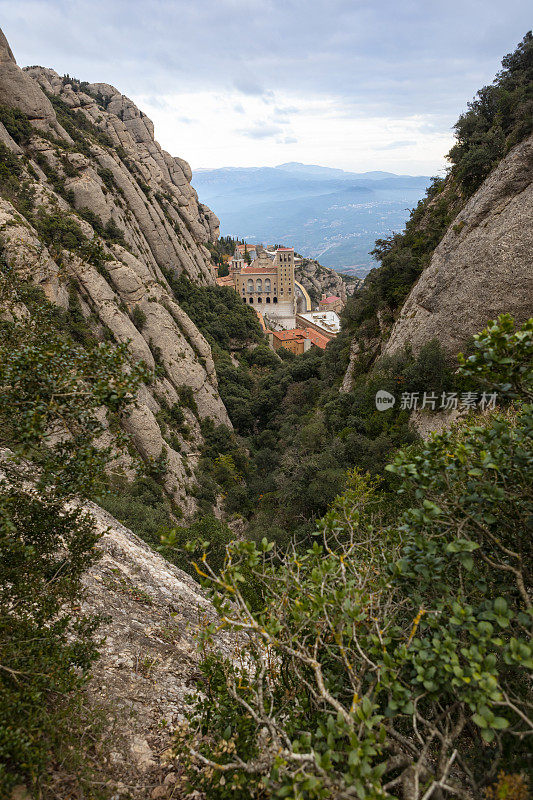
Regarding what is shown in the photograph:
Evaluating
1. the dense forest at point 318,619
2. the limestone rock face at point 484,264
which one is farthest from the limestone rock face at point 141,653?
the limestone rock face at point 484,264

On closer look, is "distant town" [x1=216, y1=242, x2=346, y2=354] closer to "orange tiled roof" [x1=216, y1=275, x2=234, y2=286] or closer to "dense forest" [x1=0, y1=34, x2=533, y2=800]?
"orange tiled roof" [x1=216, y1=275, x2=234, y2=286]

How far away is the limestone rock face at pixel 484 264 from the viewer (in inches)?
805

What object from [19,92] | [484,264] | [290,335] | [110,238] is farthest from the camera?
[290,335]

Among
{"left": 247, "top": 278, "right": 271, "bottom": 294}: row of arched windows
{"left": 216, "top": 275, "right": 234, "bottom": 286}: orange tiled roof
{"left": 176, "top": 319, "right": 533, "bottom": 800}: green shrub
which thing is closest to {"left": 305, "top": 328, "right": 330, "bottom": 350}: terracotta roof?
{"left": 216, "top": 275, "right": 234, "bottom": 286}: orange tiled roof

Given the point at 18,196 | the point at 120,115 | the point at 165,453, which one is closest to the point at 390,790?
the point at 165,453

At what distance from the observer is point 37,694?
3809mm

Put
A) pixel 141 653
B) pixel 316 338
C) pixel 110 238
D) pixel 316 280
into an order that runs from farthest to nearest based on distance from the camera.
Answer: pixel 316 280 < pixel 316 338 < pixel 110 238 < pixel 141 653

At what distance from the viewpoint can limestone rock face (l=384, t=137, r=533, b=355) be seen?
20456 millimetres

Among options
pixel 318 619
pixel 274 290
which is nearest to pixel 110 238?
pixel 318 619

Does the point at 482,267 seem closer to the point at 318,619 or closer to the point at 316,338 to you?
the point at 318,619

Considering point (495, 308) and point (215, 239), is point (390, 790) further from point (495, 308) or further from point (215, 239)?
point (215, 239)

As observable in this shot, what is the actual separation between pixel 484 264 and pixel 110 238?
3496cm

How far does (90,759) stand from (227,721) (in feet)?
6.69

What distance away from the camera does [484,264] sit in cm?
2186
